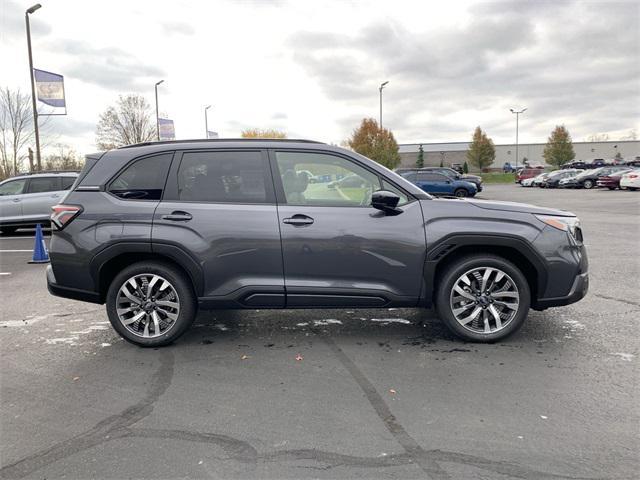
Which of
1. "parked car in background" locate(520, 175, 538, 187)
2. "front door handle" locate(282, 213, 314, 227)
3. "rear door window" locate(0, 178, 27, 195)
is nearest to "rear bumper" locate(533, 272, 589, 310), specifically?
"front door handle" locate(282, 213, 314, 227)

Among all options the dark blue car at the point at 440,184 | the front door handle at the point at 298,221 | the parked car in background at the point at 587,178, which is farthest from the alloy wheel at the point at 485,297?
the parked car in background at the point at 587,178

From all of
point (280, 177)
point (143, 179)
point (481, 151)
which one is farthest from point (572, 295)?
point (481, 151)

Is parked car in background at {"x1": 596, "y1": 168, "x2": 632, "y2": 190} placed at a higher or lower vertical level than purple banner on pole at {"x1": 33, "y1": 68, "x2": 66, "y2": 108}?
lower

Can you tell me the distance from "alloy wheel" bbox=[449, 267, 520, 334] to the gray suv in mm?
11

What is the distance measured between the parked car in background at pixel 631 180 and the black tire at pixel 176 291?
32.5 metres

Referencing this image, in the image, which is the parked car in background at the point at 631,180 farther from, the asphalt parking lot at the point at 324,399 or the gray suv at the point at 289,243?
the gray suv at the point at 289,243

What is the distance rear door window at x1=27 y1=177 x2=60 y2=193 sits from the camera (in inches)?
536

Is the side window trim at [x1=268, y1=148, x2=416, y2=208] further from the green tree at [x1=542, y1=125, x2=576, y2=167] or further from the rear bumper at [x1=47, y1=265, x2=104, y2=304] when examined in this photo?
the green tree at [x1=542, y1=125, x2=576, y2=167]

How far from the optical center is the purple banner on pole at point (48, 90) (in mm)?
19047

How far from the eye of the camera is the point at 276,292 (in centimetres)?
443

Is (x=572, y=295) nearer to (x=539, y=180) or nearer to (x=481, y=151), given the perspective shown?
(x=539, y=180)

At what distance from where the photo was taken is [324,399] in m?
3.50

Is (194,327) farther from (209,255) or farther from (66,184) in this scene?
(66,184)

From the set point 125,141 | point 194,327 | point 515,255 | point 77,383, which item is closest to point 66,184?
point 194,327
